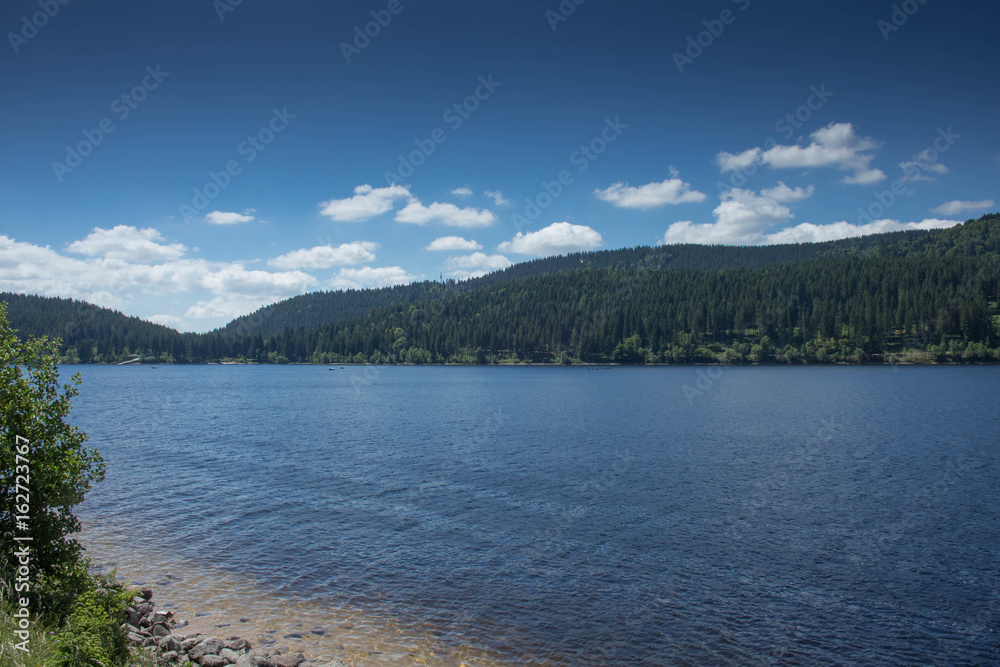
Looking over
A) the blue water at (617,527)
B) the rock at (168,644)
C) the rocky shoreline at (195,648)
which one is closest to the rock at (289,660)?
the rocky shoreline at (195,648)

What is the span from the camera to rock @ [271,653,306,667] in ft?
43.7

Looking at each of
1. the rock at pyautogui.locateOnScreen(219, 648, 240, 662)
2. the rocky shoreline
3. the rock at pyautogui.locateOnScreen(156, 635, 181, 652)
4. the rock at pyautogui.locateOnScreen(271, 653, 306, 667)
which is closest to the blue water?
the rock at pyautogui.locateOnScreen(271, 653, 306, 667)

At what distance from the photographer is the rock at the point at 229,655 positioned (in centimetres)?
1302

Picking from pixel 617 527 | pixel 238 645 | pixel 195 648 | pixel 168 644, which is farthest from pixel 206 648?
pixel 617 527

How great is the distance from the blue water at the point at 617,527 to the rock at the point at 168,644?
203 inches

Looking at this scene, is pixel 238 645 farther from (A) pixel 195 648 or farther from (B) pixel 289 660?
(B) pixel 289 660

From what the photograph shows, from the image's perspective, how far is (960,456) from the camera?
39.0 meters

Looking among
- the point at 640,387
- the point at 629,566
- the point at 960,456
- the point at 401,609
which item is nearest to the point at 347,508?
the point at 401,609

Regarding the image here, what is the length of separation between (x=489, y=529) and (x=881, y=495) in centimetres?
2177

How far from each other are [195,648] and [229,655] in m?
0.89

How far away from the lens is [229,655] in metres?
13.1

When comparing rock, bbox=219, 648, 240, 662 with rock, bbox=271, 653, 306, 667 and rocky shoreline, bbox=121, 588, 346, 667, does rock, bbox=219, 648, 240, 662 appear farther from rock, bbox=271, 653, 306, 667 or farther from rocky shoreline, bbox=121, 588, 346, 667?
rock, bbox=271, 653, 306, 667

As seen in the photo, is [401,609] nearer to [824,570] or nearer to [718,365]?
[824,570]

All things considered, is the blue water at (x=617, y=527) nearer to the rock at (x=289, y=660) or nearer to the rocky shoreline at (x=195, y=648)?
the rock at (x=289, y=660)
